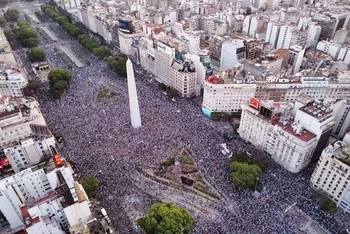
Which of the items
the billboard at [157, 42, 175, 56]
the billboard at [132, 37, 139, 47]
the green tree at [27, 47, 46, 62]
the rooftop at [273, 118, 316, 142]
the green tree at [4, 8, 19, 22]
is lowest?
the green tree at [27, 47, 46, 62]

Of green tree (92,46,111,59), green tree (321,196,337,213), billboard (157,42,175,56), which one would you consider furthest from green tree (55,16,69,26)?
green tree (321,196,337,213)

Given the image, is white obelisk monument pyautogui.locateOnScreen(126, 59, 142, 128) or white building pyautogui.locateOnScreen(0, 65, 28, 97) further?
white building pyautogui.locateOnScreen(0, 65, 28, 97)

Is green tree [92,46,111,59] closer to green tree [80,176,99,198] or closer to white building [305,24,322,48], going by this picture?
green tree [80,176,99,198]

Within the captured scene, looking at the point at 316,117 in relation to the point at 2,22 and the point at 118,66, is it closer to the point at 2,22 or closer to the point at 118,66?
the point at 118,66

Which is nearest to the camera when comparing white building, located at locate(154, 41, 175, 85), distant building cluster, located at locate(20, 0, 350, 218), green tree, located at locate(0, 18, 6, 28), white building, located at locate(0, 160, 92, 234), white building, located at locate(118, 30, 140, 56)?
white building, located at locate(0, 160, 92, 234)

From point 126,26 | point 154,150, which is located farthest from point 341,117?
point 126,26

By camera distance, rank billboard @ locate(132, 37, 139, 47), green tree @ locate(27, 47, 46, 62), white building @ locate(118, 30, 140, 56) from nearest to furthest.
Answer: billboard @ locate(132, 37, 139, 47), white building @ locate(118, 30, 140, 56), green tree @ locate(27, 47, 46, 62)
